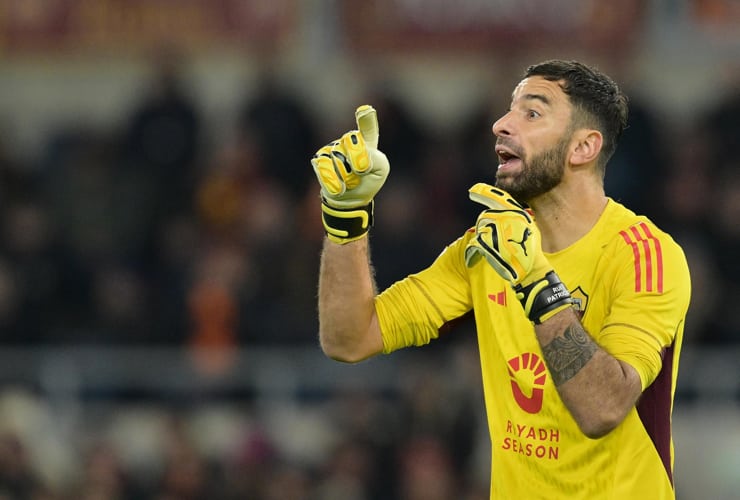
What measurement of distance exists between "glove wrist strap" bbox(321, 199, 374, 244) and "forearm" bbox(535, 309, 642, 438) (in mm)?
810

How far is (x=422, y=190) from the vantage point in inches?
426

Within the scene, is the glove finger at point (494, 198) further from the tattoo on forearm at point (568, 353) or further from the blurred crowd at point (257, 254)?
the blurred crowd at point (257, 254)

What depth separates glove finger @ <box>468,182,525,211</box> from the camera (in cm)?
442

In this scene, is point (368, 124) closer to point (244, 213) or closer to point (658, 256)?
point (658, 256)

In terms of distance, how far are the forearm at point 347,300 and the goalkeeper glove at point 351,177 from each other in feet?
0.17

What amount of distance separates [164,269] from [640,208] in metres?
3.55

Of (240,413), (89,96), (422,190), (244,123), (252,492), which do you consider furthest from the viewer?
(89,96)

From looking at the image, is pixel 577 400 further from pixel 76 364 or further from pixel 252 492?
pixel 76 364

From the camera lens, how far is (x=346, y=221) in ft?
15.6

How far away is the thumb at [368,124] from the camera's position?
15.4 feet

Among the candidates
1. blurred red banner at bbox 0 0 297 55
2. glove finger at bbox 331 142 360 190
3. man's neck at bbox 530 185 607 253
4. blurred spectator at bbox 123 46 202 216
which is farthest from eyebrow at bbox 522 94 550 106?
blurred red banner at bbox 0 0 297 55

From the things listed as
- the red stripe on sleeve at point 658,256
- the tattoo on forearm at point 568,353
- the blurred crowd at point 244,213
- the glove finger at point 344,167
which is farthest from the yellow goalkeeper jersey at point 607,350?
the blurred crowd at point 244,213

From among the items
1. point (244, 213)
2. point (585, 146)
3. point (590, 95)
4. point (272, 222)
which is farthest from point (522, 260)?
point (244, 213)

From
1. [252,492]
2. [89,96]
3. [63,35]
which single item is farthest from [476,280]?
[89,96]
